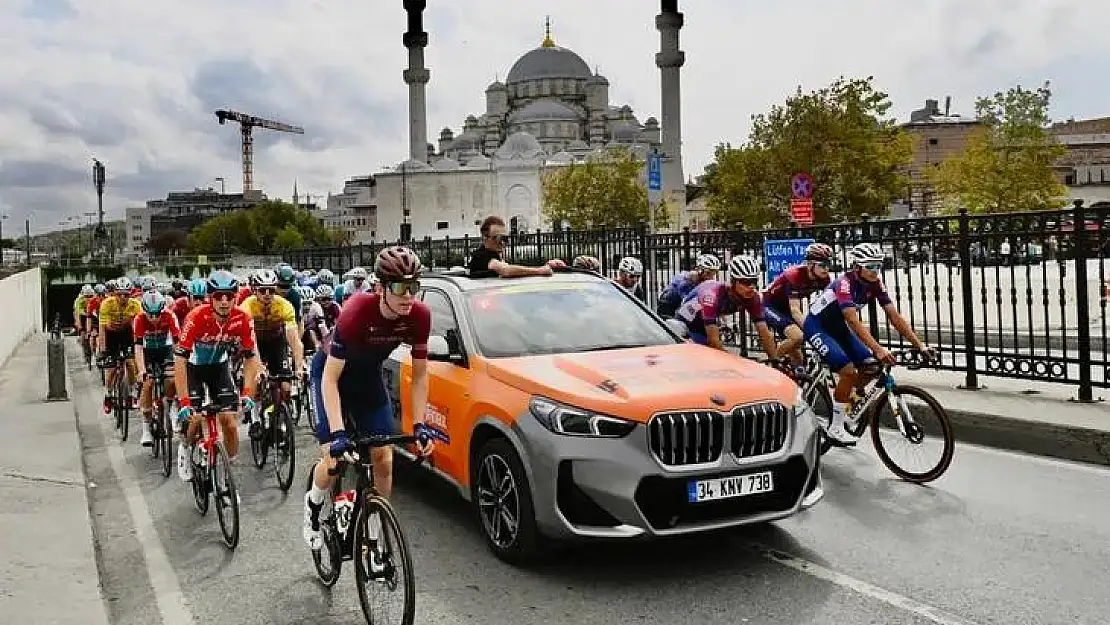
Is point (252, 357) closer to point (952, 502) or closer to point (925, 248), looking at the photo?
point (952, 502)

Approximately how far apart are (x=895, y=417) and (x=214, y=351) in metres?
5.51

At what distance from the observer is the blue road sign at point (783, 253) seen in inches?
539

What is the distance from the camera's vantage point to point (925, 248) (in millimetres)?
12180

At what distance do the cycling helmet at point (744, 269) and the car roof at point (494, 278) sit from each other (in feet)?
4.94

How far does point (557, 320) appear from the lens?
729 centimetres

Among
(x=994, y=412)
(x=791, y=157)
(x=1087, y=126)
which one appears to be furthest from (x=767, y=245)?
(x=1087, y=126)

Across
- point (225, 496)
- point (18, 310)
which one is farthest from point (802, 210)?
point (18, 310)

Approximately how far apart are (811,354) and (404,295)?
4723 millimetres

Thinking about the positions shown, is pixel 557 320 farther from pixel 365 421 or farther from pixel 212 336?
pixel 212 336

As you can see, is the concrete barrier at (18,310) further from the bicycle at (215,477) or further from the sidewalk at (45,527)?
the bicycle at (215,477)

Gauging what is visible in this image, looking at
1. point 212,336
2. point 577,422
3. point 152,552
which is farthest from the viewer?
point 212,336

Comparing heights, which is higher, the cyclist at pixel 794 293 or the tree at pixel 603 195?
the tree at pixel 603 195

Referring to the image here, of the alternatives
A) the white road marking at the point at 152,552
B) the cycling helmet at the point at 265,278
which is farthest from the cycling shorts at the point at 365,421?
the cycling helmet at the point at 265,278

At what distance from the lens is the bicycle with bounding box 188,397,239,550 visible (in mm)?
7012
